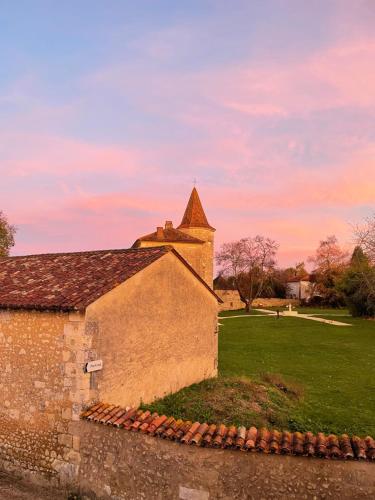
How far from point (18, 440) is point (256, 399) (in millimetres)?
7236

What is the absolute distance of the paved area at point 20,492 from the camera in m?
9.13

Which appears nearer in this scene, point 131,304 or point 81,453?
point 81,453

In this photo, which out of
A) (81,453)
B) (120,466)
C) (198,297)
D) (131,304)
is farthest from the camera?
(198,297)

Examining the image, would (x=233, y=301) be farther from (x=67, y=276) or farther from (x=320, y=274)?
(x=67, y=276)

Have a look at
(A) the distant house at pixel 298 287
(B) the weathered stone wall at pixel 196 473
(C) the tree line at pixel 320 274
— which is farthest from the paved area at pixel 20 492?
(A) the distant house at pixel 298 287

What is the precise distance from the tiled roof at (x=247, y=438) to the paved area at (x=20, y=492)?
224 cm

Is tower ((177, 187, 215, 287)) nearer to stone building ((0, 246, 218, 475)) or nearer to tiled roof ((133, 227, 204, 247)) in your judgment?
tiled roof ((133, 227, 204, 247))

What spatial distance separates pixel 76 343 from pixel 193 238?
28557 mm

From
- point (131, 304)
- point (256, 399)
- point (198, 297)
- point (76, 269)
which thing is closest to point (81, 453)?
point (131, 304)

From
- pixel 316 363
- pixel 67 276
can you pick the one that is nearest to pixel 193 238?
pixel 316 363

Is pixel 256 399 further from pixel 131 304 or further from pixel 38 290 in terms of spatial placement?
pixel 38 290

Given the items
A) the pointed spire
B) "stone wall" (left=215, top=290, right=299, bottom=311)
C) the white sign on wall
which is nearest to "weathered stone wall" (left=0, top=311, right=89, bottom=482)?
the white sign on wall

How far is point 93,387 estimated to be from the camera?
9727mm

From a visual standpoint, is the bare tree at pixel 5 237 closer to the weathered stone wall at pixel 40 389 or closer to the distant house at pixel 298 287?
the weathered stone wall at pixel 40 389
